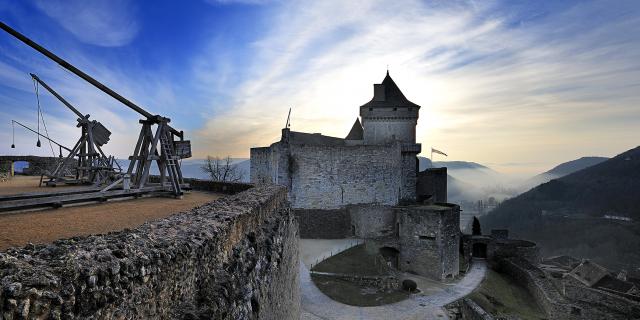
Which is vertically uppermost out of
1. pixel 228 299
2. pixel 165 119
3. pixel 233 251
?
pixel 165 119

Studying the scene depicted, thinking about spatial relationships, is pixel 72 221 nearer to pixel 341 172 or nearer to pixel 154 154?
pixel 154 154

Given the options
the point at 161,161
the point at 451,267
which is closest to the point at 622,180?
the point at 451,267

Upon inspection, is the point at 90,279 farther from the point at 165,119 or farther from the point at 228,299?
the point at 165,119

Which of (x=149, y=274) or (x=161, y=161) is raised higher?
(x=161, y=161)

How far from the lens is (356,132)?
3509 cm

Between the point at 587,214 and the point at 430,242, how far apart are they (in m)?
Result: 76.7

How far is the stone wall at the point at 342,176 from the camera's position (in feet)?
87.6

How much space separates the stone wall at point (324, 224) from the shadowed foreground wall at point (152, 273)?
2116 centimetres

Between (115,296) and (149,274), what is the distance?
40 cm

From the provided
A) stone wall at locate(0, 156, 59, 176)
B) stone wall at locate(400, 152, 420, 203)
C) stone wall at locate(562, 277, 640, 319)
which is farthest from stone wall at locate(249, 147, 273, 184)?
stone wall at locate(562, 277, 640, 319)

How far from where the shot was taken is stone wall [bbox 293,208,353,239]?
26328 mm

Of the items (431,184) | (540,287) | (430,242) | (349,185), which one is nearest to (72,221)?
(430,242)

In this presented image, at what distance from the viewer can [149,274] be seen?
2604 mm

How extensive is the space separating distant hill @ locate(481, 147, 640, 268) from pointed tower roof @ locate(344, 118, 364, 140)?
155ft
